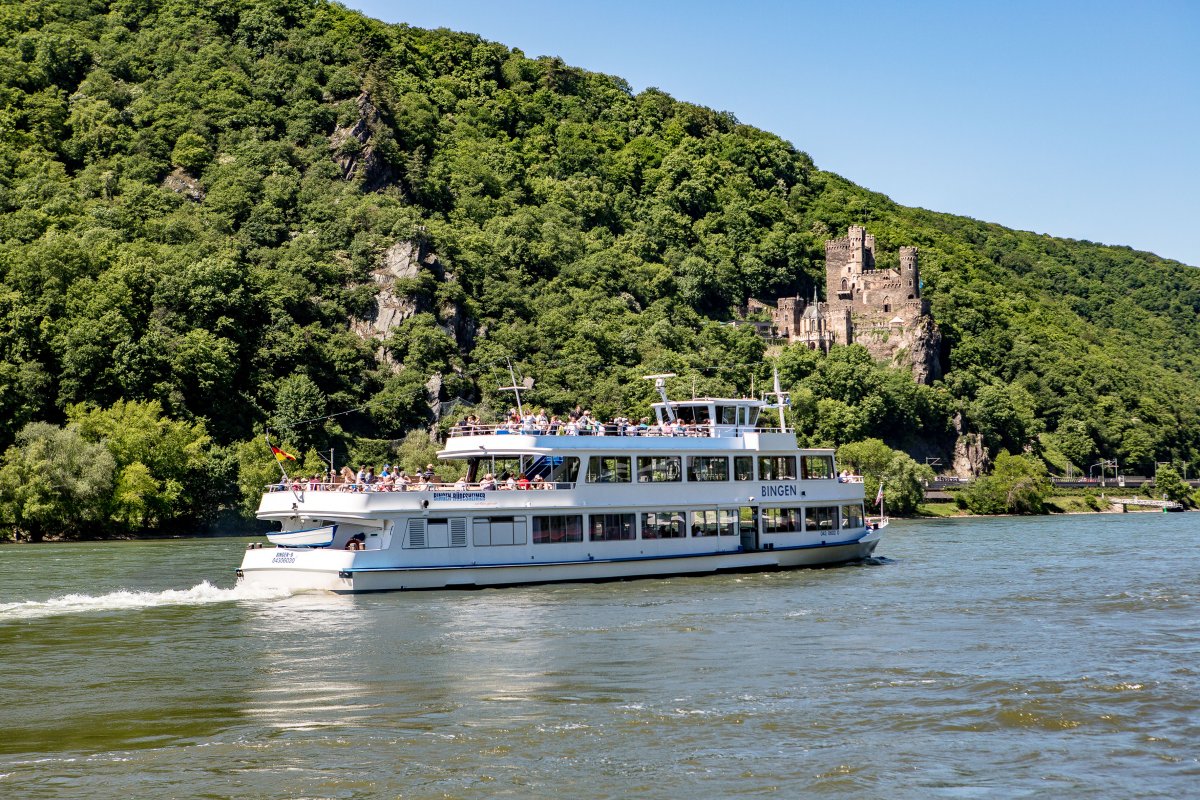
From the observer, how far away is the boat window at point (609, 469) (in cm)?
4325

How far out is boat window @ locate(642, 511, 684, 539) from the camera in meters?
44.6

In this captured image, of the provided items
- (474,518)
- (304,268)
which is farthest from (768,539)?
(304,268)

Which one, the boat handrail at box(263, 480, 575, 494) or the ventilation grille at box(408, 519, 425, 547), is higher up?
the boat handrail at box(263, 480, 575, 494)

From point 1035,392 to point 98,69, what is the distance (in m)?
117

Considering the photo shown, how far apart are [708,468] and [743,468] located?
1650mm

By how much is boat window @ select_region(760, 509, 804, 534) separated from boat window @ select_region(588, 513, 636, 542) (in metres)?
6.18

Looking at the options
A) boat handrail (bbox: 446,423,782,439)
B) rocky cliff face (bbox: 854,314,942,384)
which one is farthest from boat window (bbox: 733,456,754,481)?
rocky cliff face (bbox: 854,314,942,384)

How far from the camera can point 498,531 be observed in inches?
1628

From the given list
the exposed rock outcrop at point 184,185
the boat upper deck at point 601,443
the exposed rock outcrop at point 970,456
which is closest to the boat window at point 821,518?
the boat upper deck at point 601,443

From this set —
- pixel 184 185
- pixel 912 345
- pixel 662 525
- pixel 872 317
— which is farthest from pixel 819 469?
pixel 872 317

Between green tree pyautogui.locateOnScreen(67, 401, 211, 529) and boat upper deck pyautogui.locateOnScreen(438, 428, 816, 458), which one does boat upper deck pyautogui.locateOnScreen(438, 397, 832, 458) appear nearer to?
boat upper deck pyautogui.locateOnScreen(438, 428, 816, 458)

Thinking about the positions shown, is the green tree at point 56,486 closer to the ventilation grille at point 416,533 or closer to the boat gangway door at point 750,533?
the ventilation grille at point 416,533

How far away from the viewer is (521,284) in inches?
5246

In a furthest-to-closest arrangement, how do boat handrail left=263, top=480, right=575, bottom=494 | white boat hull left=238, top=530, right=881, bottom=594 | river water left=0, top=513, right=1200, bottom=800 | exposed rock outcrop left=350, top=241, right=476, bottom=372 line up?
exposed rock outcrop left=350, top=241, right=476, bottom=372 → boat handrail left=263, top=480, right=575, bottom=494 → white boat hull left=238, top=530, right=881, bottom=594 → river water left=0, top=513, right=1200, bottom=800
